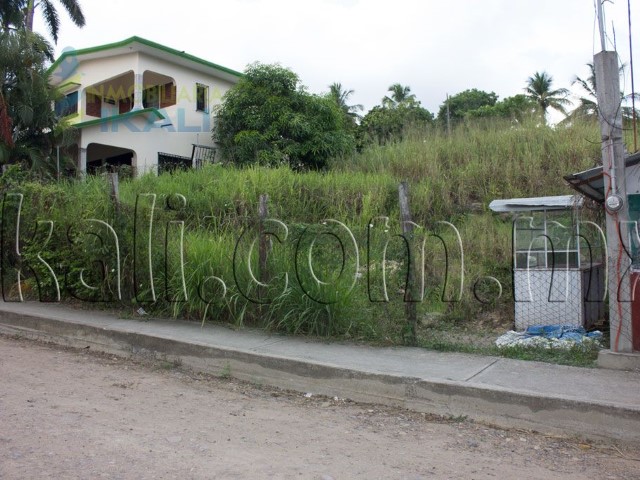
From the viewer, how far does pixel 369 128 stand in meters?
30.4

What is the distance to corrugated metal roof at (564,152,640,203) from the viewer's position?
5801 millimetres

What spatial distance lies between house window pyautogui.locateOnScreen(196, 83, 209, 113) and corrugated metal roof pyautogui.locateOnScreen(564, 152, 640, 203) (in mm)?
16879

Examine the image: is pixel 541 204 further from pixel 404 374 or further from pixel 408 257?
pixel 404 374

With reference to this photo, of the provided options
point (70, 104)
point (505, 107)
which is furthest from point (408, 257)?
point (505, 107)

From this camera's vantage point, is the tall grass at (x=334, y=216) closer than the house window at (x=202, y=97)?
Yes

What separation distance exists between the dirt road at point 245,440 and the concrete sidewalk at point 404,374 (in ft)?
0.54

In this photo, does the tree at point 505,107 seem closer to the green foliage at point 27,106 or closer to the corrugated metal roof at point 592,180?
the green foliage at point 27,106

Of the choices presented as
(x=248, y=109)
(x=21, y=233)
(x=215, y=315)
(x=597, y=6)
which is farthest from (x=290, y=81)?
(x=597, y=6)

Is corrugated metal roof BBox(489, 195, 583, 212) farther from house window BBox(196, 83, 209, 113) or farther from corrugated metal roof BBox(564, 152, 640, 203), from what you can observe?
house window BBox(196, 83, 209, 113)

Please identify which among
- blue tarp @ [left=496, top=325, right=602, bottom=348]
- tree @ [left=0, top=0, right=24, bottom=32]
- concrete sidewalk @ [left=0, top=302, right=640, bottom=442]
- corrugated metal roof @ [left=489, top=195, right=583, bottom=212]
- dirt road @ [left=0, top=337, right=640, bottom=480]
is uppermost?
tree @ [left=0, top=0, right=24, bottom=32]

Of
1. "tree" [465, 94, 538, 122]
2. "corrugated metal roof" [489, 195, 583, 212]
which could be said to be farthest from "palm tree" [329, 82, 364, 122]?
"corrugated metal roof" [489, 195, 583, 212]

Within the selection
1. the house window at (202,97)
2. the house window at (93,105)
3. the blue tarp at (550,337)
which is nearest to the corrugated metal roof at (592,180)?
the blue tarp at (550,337)

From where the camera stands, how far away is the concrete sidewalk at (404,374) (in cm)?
447

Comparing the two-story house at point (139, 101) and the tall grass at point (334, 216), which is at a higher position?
the two-story house at point (139, 101)
